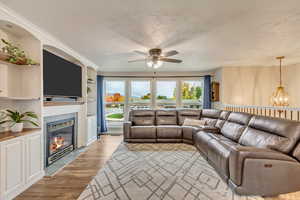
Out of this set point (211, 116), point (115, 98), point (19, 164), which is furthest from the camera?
point (115, 98)

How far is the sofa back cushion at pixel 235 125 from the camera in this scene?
130 inches

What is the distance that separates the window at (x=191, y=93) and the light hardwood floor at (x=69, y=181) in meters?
3.83

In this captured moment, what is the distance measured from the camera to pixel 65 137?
149 inches

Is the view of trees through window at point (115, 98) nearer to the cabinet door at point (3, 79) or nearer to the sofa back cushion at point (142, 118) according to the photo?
the sofa back cushion at point (142, 118)

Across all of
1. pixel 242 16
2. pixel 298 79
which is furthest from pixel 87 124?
pixel 298 79

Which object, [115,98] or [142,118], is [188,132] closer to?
[142,118]

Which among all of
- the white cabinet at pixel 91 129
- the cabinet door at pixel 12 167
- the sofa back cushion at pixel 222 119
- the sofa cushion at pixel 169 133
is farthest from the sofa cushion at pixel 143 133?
the cabinet door at pixel 12 167

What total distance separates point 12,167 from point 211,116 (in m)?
4.59

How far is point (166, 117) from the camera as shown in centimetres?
528

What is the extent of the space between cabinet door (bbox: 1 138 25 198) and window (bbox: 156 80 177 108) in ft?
15.6

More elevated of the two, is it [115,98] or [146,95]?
[146,95]

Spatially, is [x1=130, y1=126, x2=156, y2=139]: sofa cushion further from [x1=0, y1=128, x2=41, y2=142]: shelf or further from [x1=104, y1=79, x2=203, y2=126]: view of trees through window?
[x1=0, y1=128, x2=41, y2=142]: shelf

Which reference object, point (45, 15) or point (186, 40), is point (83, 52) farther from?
point (186, 40)

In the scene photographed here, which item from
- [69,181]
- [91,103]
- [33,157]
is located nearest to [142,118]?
[91,103]
